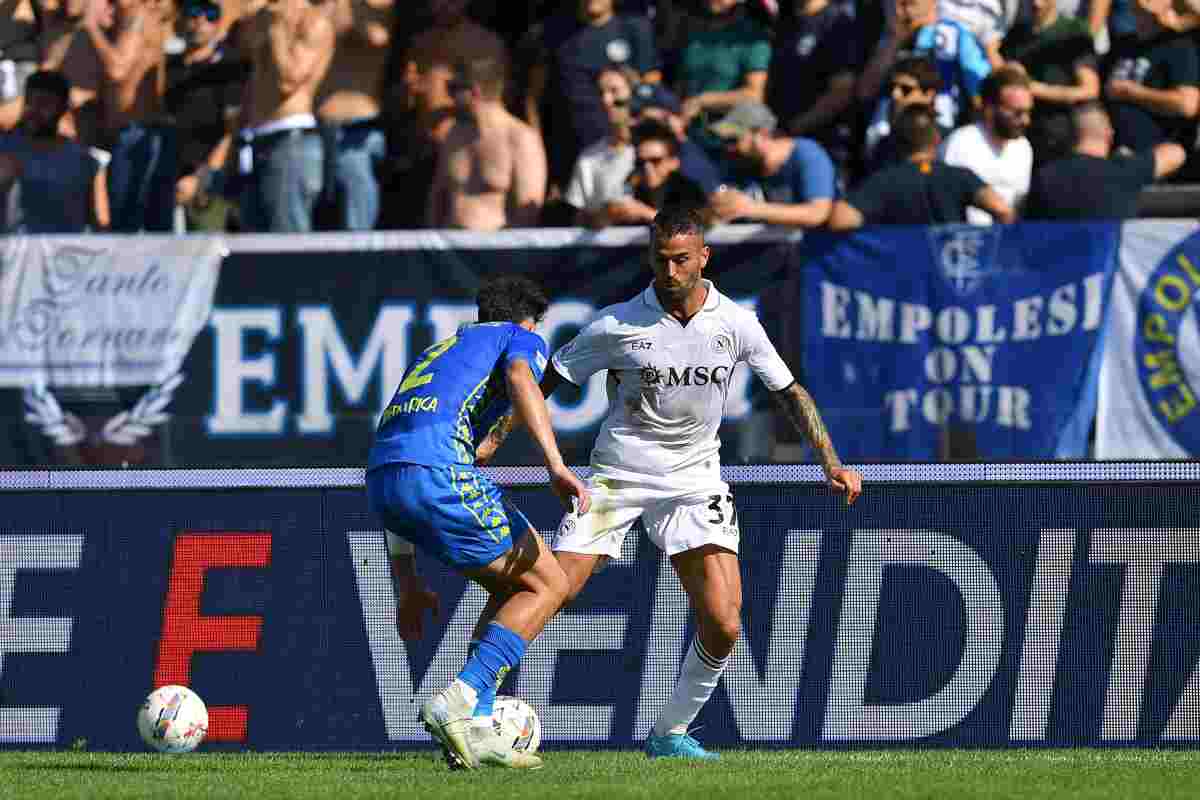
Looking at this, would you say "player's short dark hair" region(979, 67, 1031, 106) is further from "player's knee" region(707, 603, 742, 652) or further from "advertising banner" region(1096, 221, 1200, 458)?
"player's knee" region(707, 603, 742, 652)

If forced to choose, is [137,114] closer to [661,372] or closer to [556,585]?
[661,372]

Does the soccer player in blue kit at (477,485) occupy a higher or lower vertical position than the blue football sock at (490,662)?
higher

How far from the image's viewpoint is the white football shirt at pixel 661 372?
8.49 metres

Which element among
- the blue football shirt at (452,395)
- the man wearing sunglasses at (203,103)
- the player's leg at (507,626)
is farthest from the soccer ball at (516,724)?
the man wearing sunglasses at (203,103)

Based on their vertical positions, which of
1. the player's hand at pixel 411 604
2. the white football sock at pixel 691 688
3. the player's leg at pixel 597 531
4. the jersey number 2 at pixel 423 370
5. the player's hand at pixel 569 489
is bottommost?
the white football sock at pixel 691 688

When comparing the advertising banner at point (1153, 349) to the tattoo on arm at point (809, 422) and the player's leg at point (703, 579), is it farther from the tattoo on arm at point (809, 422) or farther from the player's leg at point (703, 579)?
the player's leg at point (703, 579)

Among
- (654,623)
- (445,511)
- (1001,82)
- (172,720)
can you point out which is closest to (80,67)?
(1001,82)

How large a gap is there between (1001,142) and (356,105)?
13.6ft

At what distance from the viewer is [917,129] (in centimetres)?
1272

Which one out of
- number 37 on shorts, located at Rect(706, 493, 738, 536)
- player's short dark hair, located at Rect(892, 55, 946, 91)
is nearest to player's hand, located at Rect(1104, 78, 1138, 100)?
player's short dark hair, located at Rect(892, 55, 946, 91)

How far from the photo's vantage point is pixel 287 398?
13.1 meters

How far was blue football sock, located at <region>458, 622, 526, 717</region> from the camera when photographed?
798cm

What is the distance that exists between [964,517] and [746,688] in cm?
119

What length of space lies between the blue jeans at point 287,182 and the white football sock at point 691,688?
5850 millimetres
